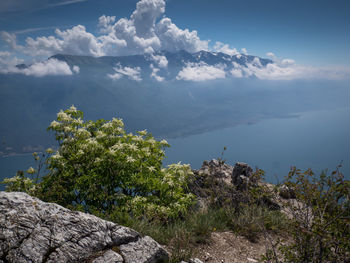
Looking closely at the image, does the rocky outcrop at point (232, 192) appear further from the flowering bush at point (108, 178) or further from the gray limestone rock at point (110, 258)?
the gray limestone rock at point (110, 258)

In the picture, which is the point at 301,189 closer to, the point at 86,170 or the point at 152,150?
the point at 152,150

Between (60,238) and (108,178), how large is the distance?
12.5ft

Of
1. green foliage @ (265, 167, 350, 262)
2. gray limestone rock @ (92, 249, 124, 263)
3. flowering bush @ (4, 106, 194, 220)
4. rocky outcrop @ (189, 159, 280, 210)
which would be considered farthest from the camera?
rocky outcrop @ (189, 159, 280, 210)

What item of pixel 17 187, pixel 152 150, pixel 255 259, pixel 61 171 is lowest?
pixel 255 259

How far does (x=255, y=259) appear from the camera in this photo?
20.5 ft

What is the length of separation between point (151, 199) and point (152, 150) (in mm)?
2428

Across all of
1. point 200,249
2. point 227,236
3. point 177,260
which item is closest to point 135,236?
point 177,260

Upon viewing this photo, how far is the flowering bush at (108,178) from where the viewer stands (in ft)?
25.3

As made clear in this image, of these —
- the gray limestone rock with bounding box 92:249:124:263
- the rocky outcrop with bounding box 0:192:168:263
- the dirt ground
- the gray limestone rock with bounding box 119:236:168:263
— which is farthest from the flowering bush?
the gray limestone rock with bounding box 92:249:124:263

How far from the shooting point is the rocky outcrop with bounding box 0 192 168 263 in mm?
3891

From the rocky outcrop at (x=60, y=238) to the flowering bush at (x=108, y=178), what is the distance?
237 centimetres

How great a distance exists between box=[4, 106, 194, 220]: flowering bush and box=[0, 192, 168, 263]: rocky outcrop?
7.78 ft

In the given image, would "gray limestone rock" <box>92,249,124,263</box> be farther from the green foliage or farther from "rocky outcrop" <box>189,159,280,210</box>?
"rocky outcrop" <box>189,159,280,210</box>

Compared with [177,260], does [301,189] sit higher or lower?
higher
